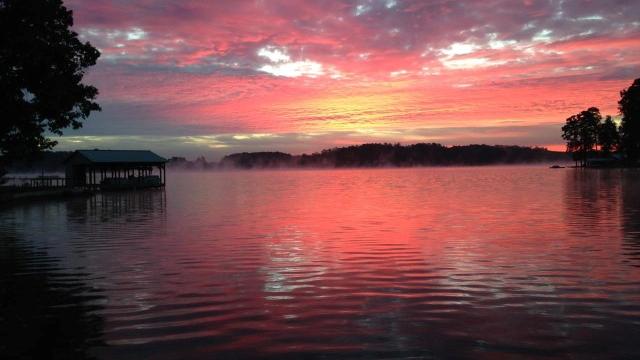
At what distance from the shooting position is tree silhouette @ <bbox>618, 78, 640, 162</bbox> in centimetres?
11250

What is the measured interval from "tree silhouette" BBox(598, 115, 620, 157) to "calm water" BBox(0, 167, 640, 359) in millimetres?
128036

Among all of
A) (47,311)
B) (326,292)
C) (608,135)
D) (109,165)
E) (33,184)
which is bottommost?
(326,292)

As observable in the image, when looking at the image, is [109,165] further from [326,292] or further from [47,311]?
[326,292]

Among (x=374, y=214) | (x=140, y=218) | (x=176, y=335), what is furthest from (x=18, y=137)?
(x=176, y=335)

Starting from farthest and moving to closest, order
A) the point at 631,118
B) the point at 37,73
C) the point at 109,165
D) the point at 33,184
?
the point at 631,118, the point at 109,165, the point at 33,184, the point at 37,73

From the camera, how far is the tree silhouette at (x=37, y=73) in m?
32.6

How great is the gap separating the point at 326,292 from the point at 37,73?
93.2 ft

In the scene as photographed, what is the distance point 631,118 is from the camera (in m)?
114

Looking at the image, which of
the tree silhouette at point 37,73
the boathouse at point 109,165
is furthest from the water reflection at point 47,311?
the boathouse at point 109,165

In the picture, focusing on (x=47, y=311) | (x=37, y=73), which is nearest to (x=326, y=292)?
(x=47, y=311)

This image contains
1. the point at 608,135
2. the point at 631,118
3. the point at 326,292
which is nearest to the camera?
the point at 326,292

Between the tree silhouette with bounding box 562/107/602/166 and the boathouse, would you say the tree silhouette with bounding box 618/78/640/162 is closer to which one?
the tree silhouette with bounding box 562/107/602/166

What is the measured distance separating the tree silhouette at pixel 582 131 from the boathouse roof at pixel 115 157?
12203cm

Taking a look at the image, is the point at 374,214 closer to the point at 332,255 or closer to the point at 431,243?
the point at 431,243
